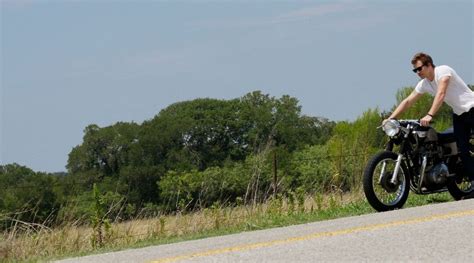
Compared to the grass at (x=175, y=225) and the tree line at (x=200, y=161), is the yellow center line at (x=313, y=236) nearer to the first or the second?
the grass at (x=175, y=225)

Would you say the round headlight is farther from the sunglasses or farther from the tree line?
the tree line

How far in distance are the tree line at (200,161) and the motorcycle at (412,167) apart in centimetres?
289

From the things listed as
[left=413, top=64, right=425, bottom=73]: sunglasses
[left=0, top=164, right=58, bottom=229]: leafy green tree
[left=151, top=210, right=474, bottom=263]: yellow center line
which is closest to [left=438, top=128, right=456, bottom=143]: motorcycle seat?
[left=413, top=64, right=425, bottom=73]: sunglasses

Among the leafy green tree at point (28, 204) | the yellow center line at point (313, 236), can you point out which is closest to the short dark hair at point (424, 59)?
the yellow center line at point (313, 236)

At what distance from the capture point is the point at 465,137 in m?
12.3

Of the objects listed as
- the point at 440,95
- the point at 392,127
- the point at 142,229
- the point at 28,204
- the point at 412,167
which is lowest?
the point at 142,229

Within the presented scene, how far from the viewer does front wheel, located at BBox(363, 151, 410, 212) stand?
459 inches

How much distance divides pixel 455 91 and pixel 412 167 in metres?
1.13

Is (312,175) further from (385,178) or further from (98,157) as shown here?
(98,157)

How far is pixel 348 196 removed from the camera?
1507cm

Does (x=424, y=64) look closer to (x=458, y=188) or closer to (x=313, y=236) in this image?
(x=458, y=188)

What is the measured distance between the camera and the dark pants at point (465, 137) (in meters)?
12.3

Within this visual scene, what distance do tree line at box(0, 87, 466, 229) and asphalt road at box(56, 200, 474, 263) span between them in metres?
4.28

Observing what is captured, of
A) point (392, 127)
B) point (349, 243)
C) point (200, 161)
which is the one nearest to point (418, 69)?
point (392, 127)
